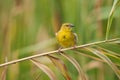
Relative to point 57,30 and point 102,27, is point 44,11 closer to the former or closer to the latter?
point 57,30

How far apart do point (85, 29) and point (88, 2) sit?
0.33ft

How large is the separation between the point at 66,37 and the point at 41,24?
156mm

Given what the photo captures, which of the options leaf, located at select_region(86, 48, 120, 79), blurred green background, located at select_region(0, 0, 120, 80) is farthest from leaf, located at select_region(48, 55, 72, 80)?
blurred green background, located at select_region(0, 0, 120, 80)

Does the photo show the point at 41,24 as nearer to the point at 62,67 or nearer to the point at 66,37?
the point at 66,37

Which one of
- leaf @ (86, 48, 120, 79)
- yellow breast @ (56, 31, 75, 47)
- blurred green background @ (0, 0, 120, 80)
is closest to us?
leaf @ (86, 48, 120, 79)

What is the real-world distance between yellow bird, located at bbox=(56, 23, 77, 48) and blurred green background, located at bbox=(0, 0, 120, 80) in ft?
0.11

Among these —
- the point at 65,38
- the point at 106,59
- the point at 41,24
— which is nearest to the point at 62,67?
the point at 106,59

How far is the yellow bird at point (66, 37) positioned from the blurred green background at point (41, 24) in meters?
0.03

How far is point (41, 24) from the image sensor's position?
1.33m

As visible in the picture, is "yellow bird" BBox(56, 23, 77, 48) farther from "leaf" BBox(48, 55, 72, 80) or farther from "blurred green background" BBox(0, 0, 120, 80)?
"leaf" BBox(48, 55, 72, 80)

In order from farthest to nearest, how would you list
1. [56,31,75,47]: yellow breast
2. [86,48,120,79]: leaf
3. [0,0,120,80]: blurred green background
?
[0,0,120,80]: blurred green background → [56,31,75,47]: yellow breast → [86,48,120,79]: leaf

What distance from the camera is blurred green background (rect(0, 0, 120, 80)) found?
129cm

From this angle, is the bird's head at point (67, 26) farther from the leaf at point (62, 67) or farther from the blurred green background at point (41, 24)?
the leaf at point (62, 67)

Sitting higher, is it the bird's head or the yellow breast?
the bird's head
